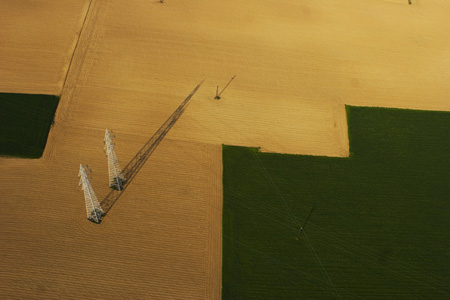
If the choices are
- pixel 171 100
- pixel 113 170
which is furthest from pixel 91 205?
pixel 171 100

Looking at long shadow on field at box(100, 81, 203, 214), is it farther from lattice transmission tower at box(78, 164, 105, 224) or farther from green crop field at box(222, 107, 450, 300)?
green crop field at box(222, 107, 450, 300)

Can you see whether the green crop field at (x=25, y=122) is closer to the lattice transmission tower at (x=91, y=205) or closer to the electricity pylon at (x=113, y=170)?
the electricity pylon at (x=113, y=170)

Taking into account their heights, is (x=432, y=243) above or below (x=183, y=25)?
below

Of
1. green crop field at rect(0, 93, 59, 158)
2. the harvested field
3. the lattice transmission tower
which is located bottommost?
the lattice transmission tower

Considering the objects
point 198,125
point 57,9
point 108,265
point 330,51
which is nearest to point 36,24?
point 57,9

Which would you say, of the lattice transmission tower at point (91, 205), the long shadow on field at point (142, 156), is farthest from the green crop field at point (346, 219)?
the lattice transmission tower at point (91, 205)

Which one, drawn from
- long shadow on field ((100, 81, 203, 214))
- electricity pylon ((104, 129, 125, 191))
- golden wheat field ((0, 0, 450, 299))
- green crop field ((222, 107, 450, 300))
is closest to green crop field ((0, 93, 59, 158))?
golden wheat field ((0, 0, 450, 299))

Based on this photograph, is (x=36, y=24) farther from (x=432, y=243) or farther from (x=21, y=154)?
(x=432, y=243)
